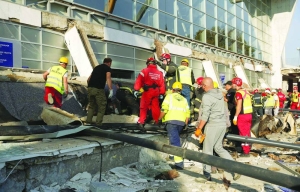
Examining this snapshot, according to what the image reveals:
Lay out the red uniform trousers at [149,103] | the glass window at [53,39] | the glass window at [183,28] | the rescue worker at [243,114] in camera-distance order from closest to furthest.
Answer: the red uniform trousers at [149,103], the rescue worker at [243,114], the glass window at [53,39], the glass window at [183,28]

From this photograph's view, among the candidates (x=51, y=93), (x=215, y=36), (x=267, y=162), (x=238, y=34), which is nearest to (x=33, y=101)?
(x=51, y=93)

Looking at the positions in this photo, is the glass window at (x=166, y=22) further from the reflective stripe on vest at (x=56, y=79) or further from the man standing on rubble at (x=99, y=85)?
the reflective stripe on vest at (x=56, y=79)

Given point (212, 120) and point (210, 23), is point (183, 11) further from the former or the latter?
point (212, 120)

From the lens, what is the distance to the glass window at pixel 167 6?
16297 mm

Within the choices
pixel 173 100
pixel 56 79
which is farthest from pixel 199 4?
pixel 173 100

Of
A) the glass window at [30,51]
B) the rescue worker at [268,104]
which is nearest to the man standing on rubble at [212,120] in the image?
the glass window at [30,51]

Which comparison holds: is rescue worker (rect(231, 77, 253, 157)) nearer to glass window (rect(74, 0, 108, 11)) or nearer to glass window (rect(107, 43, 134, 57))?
glass window (rect(107, 43, 134, 57))

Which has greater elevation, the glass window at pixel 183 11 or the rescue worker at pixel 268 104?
the glass window at pixel 183 11

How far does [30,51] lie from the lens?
10.1m

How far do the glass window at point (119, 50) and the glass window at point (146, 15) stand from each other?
70.3 inches

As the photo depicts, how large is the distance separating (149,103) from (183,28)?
1186 cm

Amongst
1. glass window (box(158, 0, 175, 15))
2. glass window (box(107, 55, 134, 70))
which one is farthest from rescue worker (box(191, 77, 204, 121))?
glass window (box(158, 0, 175, 15))

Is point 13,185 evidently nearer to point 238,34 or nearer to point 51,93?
point 51,93

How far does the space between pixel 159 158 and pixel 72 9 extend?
7654mm
